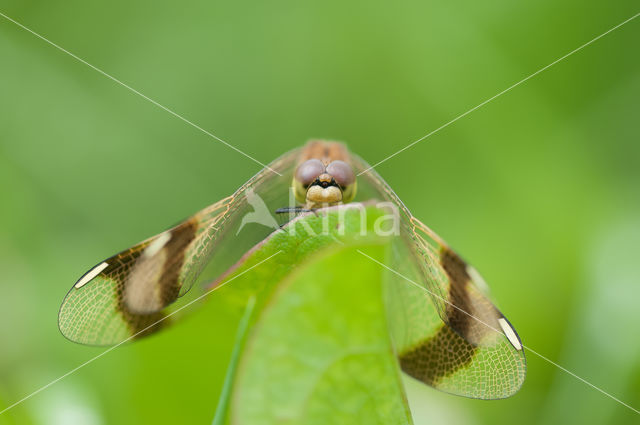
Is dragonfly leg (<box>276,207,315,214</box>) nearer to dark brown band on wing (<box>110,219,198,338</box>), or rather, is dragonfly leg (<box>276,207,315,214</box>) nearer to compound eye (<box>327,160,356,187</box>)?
compound eye (<box>327,160,356,187</box>)

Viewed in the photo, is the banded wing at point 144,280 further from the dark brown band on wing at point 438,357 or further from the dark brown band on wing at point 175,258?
the dark brown band on wing at point 438,357

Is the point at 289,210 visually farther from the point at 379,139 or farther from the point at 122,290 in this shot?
the point at 379,139

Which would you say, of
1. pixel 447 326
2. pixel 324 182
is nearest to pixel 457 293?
pixel 447 326

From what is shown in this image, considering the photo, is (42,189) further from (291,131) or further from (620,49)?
(620,49)

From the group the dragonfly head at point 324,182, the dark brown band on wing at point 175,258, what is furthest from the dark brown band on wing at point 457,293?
the dark brown band on wing at point 175,258

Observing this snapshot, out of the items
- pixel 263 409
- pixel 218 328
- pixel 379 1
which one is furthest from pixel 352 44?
pixel 263 409

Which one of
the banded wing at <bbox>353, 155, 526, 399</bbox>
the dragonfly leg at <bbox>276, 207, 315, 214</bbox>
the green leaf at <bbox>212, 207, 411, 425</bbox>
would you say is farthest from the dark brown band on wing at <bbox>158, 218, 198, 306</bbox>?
the green leaf at <bbox>212, 207, 411, 425</bbox>
